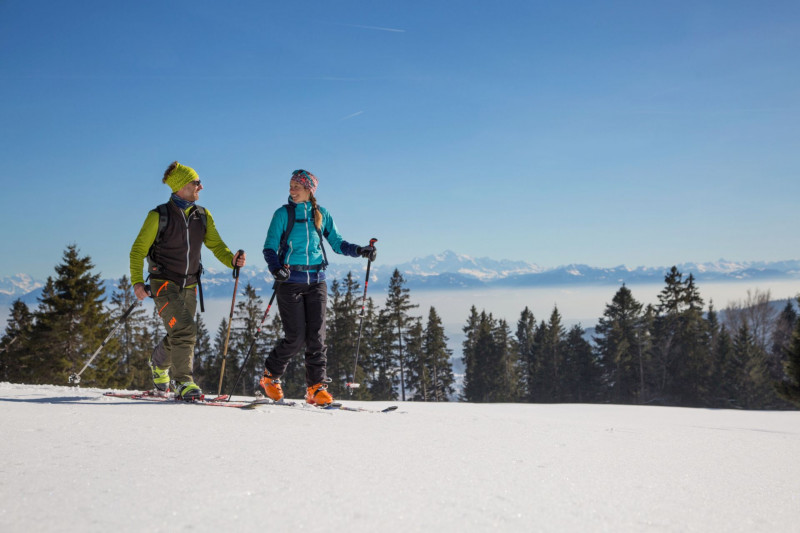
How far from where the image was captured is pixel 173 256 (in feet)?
17.4

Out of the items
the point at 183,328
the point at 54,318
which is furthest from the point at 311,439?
the point at 54,318

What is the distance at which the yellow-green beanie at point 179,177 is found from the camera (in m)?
5.34

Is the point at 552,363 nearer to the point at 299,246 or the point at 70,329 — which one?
the point at 70,329

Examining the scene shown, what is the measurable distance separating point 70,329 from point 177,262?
87.9 feet

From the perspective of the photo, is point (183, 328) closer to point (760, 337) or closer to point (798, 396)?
point (798, 396)

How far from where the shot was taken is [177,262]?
17.5 ft

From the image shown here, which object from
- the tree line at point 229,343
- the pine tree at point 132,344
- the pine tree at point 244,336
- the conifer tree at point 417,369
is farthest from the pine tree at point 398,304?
the pine tree at point 132,344

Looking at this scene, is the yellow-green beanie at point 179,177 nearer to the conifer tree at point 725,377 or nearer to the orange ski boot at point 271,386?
the orange ski boot at point 271,386

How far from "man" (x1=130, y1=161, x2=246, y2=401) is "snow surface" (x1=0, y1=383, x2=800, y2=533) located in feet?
3.85

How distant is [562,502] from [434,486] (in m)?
0.59

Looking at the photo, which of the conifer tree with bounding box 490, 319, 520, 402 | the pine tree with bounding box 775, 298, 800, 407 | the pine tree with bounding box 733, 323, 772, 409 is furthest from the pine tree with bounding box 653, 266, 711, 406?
the pine tree with bounding box 775, 298, 800, 407

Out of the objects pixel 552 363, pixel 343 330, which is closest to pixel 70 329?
pixel 343 330

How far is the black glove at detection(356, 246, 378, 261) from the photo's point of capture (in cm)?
629

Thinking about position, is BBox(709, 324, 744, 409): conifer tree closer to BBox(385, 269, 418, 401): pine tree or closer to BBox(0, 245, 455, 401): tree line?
BBox(0, 245, 455, 401): tree line
